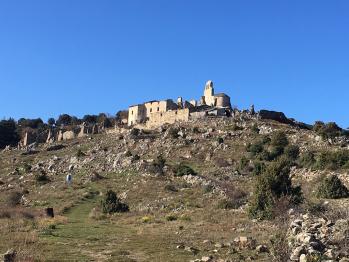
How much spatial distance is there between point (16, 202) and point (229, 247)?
1084 inches

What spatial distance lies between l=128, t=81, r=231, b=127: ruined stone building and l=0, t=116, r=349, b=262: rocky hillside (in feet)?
16.0

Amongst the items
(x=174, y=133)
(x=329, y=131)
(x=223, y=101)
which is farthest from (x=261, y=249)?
(x=223, y=101)

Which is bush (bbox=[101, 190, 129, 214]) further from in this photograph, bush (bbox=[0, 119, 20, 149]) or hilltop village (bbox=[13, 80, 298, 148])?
bush (bbox=[0, 119, 20, 149])

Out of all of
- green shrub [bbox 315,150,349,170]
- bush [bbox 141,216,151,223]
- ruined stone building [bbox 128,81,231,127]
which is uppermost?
ruined stone building [bbox 128,81,231,127]

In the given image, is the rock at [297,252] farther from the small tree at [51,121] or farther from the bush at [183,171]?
the small tree at [51,121]

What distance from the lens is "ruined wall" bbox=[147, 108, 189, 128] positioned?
79.4 metres

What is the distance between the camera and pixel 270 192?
24.8 m

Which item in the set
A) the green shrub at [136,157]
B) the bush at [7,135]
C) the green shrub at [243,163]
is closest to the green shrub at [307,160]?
the green shrub at [243,163]

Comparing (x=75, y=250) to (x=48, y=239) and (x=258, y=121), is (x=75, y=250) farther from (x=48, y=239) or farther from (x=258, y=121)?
(x=258, y=121)

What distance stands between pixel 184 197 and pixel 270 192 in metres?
10.3

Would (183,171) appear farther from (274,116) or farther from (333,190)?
(274,116)

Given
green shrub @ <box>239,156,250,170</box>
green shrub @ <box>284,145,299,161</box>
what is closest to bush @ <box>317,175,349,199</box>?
green shrub @ <box>239,156,250,170</box>

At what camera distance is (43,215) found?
28.3 metres

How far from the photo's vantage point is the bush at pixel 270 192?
22.8m
